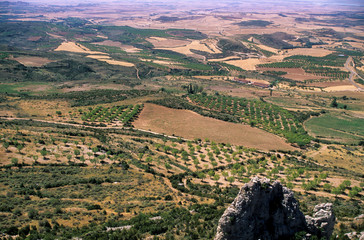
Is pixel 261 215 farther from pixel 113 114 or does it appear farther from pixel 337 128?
pixel 337 128

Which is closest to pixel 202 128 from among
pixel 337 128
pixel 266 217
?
pixel 337 128

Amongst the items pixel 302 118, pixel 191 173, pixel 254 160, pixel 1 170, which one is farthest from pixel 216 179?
pixel 302 118

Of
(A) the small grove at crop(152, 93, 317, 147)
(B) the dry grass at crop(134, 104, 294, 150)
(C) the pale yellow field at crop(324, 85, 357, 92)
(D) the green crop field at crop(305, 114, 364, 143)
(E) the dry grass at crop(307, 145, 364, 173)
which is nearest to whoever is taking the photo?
(E) the dry grass at crop(307, 145, 364, 173)

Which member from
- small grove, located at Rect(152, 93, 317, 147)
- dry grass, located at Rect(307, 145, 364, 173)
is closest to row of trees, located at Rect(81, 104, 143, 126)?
small grove, located at Rect(152, 93, 317, 147)

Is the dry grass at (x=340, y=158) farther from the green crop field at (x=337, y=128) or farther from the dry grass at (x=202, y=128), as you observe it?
the green crop field at (x=337, y=128)

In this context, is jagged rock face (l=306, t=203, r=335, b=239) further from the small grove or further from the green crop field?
the green crop field

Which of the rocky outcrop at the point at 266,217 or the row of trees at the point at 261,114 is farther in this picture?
the row of trees at the point at 261,114


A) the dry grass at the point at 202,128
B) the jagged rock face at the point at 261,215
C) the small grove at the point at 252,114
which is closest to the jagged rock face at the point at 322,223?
the jagged rock face at the point at 261,215
